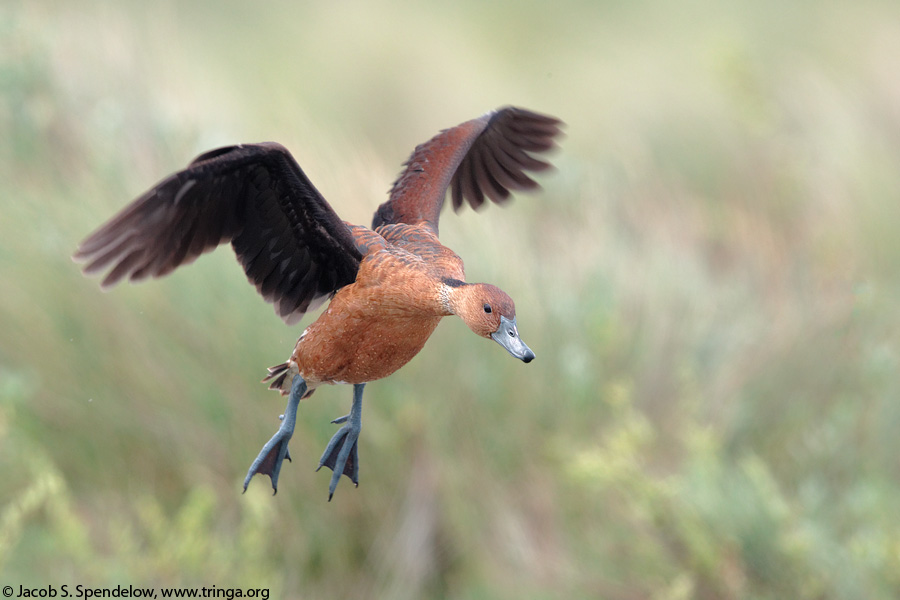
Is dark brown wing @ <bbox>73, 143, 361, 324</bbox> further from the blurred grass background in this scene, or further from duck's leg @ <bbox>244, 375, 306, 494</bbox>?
the blurred grass background

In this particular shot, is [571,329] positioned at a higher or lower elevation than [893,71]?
lower

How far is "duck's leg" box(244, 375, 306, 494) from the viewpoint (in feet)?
8.10

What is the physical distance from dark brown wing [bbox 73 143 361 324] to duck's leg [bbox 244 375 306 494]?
0.22m

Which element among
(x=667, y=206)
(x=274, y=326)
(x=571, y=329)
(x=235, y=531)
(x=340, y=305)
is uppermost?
(x=667, y=206)

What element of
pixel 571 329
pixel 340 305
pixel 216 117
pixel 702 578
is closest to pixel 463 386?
pixel 571 329

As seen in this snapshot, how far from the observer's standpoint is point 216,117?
Result: 26.2 ft

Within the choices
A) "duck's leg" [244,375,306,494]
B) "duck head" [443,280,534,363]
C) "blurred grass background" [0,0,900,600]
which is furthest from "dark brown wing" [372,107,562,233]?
"blurred grass background" [0,0,900,600]

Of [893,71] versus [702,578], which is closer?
[702,578]

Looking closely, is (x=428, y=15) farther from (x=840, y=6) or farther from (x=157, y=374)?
(x=157, y=374)

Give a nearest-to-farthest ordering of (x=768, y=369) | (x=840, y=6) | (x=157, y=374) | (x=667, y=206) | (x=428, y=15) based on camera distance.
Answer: (x=157, y=374) → (x=768, y=369) → (x=667, y=206) → (x=840, y=6) → (x=428, y=15)

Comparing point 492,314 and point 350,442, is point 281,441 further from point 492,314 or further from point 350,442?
point 492,314

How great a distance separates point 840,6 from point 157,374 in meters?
11.4

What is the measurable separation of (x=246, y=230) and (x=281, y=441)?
1.74 feet

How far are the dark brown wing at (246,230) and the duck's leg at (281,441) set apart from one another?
0.22 m
